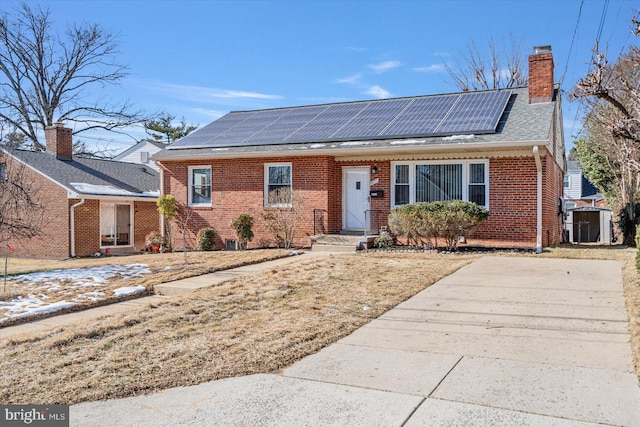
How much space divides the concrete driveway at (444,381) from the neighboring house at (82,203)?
54.5 feet

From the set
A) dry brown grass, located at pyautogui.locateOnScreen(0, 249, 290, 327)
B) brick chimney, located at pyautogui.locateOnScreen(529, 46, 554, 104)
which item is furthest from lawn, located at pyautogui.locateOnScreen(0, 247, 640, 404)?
brick chimney, located at pyautogui.locateOnScreen(529, 46, 554, 104)

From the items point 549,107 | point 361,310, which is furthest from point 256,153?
point 361,310

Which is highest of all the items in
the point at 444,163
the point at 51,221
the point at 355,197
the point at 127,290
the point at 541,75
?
the point at 541,75

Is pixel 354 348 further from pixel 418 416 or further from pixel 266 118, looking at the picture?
pixel 266 118

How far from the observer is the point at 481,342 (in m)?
5.41

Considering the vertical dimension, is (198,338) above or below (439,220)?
below

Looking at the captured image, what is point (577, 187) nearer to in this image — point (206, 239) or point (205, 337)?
point (206, 239)

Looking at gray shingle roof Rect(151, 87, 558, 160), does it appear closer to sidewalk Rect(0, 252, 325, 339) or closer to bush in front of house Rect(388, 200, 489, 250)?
bush in front of house Rect(388, 200, 489, 250)

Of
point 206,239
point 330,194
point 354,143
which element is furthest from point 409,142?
point 206,239

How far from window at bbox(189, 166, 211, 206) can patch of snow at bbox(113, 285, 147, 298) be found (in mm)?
8539

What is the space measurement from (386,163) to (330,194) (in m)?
1.93

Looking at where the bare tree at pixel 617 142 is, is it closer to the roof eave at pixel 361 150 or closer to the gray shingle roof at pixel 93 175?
the roof eave at pixel 361 150

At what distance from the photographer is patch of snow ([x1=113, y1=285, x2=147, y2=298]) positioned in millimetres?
8699

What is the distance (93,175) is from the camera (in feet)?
74.7
